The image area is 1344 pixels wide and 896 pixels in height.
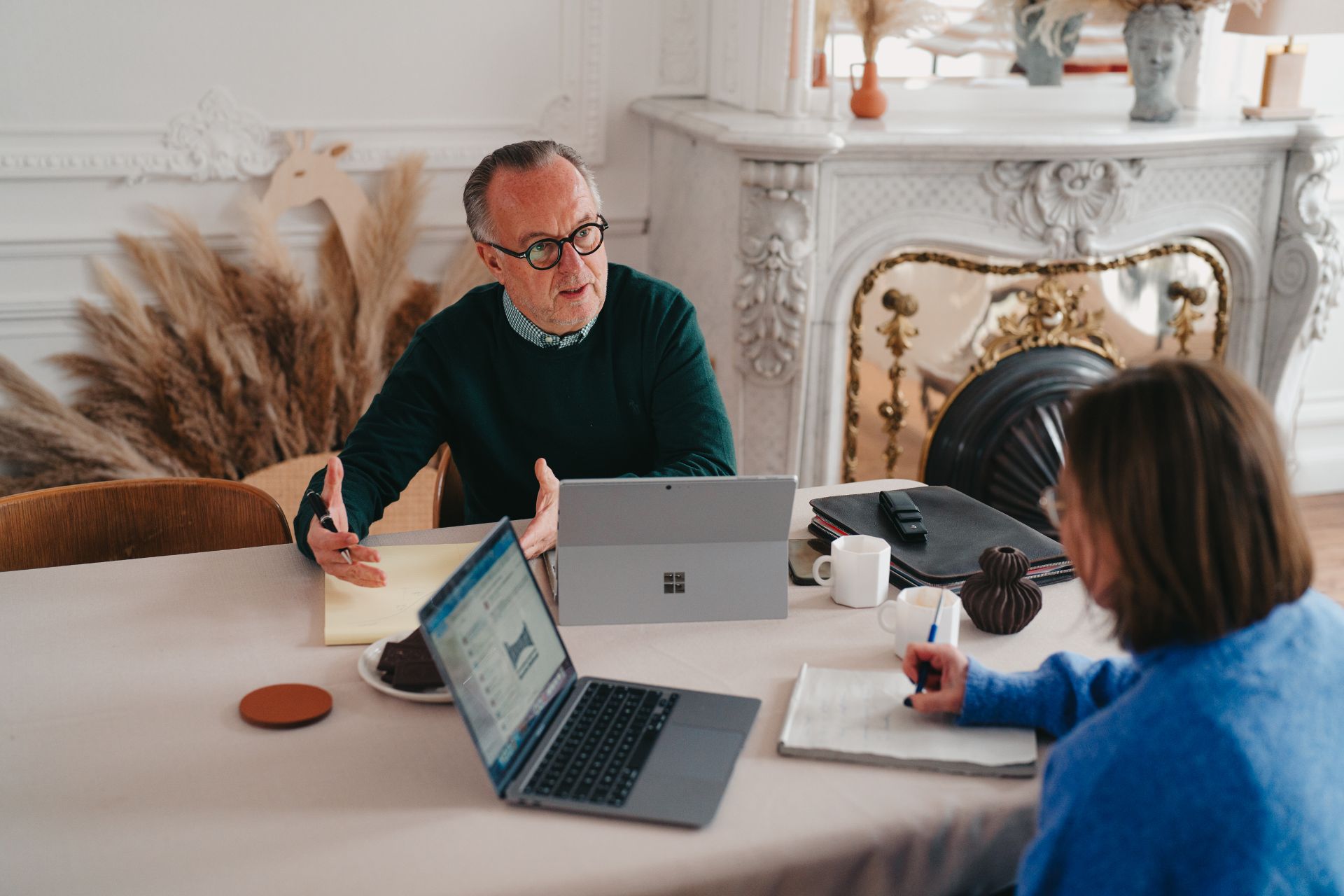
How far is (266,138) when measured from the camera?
2984 millimetres

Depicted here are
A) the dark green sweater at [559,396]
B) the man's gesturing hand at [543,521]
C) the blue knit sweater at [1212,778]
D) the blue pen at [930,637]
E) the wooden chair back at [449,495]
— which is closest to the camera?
the blue knit sweater at [1212,778]

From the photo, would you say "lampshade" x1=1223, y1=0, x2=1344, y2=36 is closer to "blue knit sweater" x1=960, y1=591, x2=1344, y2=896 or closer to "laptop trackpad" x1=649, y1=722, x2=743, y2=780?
"blue knit sweater" x1=960, y1=591, x2=1344, y2=896

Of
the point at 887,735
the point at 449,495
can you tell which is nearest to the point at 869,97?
the point at 449,495

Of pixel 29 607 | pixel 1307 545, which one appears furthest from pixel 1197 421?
pixel 29 607

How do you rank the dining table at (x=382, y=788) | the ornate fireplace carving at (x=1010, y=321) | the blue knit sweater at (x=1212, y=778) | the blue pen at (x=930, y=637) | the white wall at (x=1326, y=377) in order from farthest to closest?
the white wall at (x=1326, y=377)
the ornate fireplace carving at (x=1010, y=321)
the blue pen at (x=930, y=637)
the dining table at (x=382, y=788)
the blue knit sweater at (x=1212, y=778)

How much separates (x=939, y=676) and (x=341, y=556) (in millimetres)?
785

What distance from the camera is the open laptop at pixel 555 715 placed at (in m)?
1.11

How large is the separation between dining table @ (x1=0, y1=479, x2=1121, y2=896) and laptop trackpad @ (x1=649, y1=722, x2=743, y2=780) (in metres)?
0.02

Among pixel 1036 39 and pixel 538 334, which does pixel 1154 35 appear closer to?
pixel 1036 39

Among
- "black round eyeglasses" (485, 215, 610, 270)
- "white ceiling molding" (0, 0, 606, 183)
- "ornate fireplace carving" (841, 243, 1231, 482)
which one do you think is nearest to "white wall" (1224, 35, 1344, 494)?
"ornate fireplace carving" (841, 243, 1231, 482)

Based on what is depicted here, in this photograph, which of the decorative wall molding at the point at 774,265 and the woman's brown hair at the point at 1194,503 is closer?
the woman's brown hair at the point at 1194,503

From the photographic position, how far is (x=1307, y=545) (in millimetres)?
965

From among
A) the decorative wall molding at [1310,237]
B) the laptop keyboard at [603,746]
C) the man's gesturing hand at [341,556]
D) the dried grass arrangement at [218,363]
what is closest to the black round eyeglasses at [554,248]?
the man's gesturing hand at [341,556]

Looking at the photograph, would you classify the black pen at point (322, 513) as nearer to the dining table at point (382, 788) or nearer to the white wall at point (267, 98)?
the dining table at point (382, 788)
